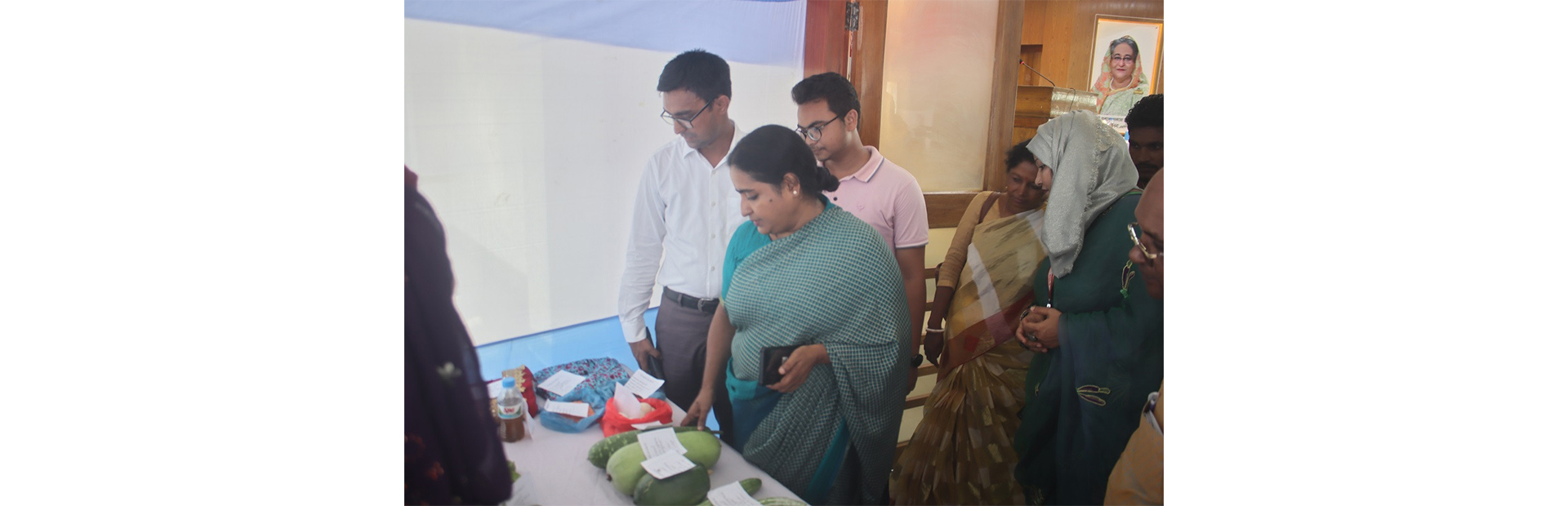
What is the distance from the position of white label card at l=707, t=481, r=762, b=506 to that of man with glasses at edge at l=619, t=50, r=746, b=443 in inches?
6.6

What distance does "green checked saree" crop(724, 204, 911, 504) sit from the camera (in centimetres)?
125

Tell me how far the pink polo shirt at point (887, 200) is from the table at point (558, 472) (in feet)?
1.74

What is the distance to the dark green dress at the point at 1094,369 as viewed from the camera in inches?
55.0

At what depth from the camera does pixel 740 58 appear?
121 centimetres

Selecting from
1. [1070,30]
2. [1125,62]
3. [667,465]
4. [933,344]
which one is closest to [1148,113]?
[1125,62]

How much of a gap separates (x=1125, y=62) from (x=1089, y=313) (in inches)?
20.1

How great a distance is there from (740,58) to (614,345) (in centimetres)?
53

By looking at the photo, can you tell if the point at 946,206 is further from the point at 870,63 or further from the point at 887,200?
the point at 870,63

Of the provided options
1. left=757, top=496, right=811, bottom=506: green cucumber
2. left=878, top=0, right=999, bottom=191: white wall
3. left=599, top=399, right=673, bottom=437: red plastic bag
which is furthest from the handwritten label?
left=878, top=0, right=999, bottom=191: white wall

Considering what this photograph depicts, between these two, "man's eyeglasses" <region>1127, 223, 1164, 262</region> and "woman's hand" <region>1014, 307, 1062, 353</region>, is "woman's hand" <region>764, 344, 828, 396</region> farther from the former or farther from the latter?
"man's eyeglasses" <region>1127, 223, 1164, 262</region>

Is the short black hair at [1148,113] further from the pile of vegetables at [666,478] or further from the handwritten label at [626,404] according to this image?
the handwritten label at [626,404]

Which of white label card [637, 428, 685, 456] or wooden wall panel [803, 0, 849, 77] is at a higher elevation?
wooden wall panel [803, 0, 849, 77]

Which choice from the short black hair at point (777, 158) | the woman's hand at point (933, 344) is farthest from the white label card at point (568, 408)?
the woman's hand at point (933, 344)

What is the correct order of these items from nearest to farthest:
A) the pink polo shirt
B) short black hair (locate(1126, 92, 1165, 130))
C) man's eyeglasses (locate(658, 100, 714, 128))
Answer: man's eyeglasses (locate(658, 100, 714, 128)) → the pink polo shirt → short black hair (locate(1126, 92, 1165, 130))
